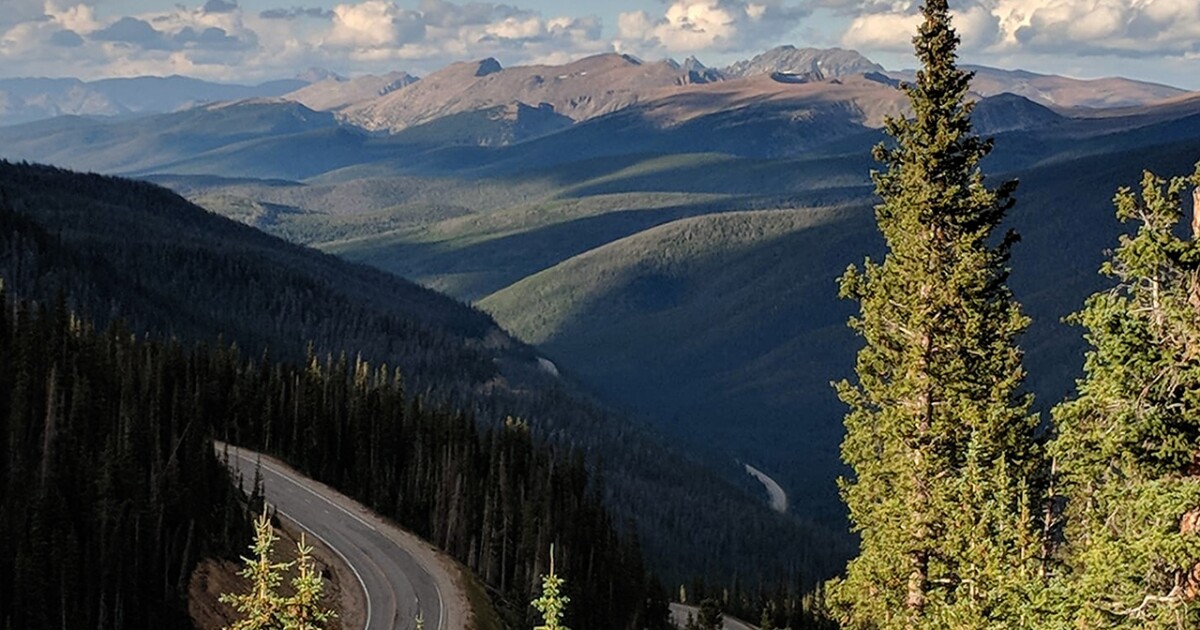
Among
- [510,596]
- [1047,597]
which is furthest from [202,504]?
[1047,597]

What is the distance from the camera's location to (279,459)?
235ft

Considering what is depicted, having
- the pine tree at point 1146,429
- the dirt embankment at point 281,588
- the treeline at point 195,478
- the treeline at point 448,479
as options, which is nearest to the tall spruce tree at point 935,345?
the pine tree at point 1146,429

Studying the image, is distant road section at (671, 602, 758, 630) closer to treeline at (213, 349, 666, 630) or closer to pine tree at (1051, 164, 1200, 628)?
treeline at (213, 349, 666, 630)

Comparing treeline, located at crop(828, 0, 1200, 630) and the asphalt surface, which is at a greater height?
treeline, located at crop(828, 0, 1200, 630)

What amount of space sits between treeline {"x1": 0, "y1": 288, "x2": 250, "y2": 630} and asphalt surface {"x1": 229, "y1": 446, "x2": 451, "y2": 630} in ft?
20.3

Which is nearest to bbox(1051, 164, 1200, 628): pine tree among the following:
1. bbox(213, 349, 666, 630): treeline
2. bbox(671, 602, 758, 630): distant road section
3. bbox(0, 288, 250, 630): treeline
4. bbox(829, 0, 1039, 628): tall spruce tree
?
bbox(829, 0, 1039, 628): tall spruce tree

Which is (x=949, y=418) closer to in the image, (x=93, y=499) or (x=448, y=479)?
Answer: (x=93, y=499)

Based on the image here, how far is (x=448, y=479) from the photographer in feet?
239

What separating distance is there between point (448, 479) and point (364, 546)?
15705 millimetres

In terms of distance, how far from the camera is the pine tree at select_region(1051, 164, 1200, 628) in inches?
786

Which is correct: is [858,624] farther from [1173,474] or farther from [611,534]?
[611,534]

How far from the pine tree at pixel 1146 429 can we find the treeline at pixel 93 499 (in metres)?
32.0

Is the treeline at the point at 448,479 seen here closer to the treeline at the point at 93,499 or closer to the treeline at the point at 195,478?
the treeline at the point at 195,478

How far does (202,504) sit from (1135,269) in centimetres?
3939
